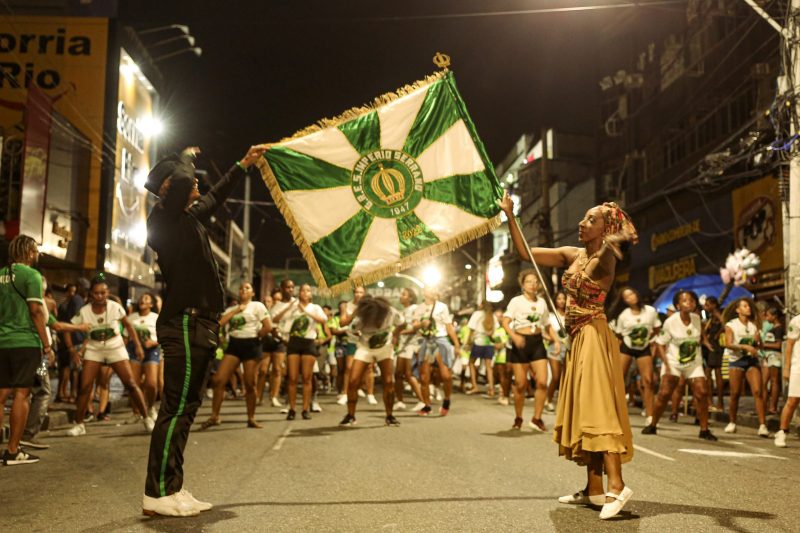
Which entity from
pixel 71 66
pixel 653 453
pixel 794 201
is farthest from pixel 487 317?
pixel 71 66

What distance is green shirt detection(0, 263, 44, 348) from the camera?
24.5 ft

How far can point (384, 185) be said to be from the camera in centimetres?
688

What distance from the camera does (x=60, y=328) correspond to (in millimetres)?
9688

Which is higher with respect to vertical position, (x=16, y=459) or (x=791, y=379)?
(x=791, y=379)

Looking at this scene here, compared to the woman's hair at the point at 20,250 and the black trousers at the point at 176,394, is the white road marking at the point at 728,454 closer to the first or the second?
the black trousers at the point at 176,394

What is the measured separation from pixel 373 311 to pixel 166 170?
6.80 meters

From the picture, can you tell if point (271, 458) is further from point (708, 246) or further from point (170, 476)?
point (708, 246)

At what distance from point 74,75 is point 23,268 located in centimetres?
1985

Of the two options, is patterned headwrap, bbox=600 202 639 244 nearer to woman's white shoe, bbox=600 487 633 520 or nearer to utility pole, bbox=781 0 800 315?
woman's white shoe, bbox=600 487 633 520

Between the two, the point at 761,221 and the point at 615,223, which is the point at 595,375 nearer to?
the point at 615,223

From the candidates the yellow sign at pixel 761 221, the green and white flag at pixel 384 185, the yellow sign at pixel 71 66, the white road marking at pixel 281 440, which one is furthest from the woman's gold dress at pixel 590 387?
the yellow sign at pixel 71 66

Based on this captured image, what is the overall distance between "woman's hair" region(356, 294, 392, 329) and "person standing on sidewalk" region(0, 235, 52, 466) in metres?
5.03

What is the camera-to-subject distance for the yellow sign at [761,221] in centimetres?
2014

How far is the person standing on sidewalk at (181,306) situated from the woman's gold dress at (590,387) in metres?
2.49
